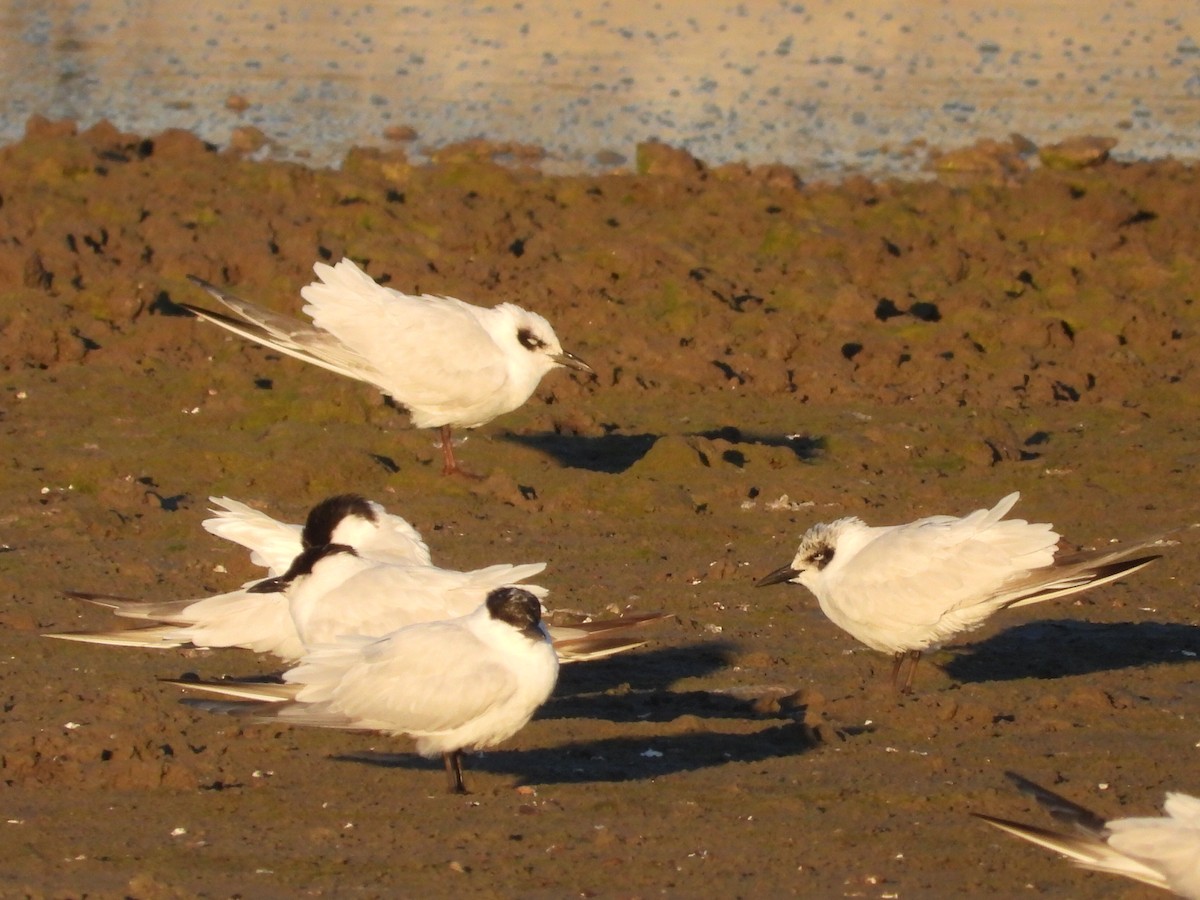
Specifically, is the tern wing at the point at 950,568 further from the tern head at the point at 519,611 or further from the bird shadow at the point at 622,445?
the bird shadow at the point at 622,445

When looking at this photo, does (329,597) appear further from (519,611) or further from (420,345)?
(420,345)

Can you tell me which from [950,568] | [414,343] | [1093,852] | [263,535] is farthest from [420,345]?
[1093,852]

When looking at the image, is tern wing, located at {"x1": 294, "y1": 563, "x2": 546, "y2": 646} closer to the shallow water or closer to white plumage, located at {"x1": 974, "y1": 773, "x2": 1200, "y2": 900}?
white plumage, located at {"x1": 974, "y1": 773, "x2": 1200, "y2": 900}

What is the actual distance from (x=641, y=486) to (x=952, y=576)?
2.33 meters

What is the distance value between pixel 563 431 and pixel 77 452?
224cm

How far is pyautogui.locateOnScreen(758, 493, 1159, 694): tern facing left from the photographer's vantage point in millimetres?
6684

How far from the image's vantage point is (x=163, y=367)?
10.3 metres

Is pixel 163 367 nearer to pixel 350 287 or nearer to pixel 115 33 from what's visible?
pixel 350 287

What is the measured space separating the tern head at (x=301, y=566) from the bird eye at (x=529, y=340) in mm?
2652

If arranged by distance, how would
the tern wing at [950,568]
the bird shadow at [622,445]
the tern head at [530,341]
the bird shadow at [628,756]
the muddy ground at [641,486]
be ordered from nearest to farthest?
the muddy ground at [641,486] < the bird shadow at [628,756] < the tern wing at [950,568] < the tern head at [530,341] < the bird shadow at [622,445]

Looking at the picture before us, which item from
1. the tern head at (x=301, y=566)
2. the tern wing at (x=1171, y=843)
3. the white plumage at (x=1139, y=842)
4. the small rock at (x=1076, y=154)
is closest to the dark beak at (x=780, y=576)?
the tern head at (x=301, y=566)

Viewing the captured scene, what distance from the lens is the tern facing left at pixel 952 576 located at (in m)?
6.68

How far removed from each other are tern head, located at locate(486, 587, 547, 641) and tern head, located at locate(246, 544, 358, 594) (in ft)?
2.87

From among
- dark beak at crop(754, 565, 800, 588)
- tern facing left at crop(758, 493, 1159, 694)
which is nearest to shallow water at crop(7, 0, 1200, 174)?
dark beak at crop(754, 565, 800, 588)
